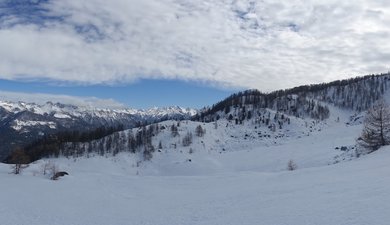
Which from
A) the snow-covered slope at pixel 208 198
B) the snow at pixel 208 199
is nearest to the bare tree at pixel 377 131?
the snow-covered slope at pixel 208 198

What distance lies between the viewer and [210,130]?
652 ft

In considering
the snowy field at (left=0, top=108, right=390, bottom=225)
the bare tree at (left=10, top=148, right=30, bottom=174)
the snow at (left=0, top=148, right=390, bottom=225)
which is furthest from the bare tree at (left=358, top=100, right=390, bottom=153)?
the bare tree at (left=10, top=148, right=30, bottom=174)

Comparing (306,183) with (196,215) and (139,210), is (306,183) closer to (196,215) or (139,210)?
(196,215)

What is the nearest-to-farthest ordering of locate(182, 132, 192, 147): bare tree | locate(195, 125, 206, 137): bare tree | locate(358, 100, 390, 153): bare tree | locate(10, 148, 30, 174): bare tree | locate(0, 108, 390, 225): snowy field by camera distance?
locate(0, 108, 390, 225): snowy field
locate(358, 100, 390, 153): bare tree
locate(10, 148, 30, 174): bare tree
locate(182, 132, 192, 147): bare tree
locate(195, 125, 206, 137): bare tree

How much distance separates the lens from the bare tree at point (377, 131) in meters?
69.1

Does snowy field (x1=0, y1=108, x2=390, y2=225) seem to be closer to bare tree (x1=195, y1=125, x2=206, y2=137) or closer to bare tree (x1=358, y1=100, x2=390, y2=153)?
bare tree (x1=358, y1=100, x2=390, y2=153)

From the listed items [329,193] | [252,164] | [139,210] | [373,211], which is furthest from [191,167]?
[373,211]

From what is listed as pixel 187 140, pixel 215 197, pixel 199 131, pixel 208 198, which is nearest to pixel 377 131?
pixel 215 197

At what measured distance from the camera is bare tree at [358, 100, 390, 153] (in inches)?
2719

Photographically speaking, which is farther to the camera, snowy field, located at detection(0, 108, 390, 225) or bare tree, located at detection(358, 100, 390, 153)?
bare tree, located at detection(358, 100, 390, 153)

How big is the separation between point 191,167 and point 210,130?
69971 mm

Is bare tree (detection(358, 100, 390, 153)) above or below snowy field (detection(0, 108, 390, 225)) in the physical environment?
above

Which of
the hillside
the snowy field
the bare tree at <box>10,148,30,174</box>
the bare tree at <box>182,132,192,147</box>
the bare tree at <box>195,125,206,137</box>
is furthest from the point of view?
the bare tree at <box>195,125,206,137</box>

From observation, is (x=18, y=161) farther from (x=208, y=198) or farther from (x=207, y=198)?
(x=208, y=198)
